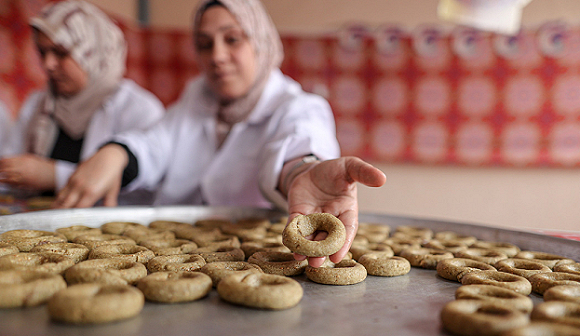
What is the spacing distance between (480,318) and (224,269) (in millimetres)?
601

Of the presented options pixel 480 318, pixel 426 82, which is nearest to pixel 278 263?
pixel 480 318

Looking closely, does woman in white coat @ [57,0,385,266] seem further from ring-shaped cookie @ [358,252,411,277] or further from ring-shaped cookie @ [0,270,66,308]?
ring-shaped cookie @ [0,270,66,308]

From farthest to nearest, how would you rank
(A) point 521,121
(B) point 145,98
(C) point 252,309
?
(A) point 521,121, (B) point 145,98, (C) point 252,309

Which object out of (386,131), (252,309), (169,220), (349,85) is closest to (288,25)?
(349,85)

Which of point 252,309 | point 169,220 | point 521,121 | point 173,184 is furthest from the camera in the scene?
point 521,121

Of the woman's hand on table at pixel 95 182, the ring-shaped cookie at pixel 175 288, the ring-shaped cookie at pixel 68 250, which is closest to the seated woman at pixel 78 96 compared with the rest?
the woman's hand on table at pixel 95 182

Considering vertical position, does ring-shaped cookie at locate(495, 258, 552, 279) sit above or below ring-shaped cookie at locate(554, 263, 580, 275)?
below

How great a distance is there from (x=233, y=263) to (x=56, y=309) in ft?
1.45

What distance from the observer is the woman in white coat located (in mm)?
1716

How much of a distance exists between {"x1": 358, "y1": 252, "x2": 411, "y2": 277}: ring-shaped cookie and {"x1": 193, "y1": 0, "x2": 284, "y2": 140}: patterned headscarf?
1416 mm

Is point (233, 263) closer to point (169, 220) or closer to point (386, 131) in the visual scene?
point (169, 220)

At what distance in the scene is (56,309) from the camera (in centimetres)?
72

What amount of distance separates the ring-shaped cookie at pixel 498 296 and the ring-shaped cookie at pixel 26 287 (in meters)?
0.92

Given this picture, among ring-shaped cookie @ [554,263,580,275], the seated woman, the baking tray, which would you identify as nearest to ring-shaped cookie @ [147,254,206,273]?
the baking tray
